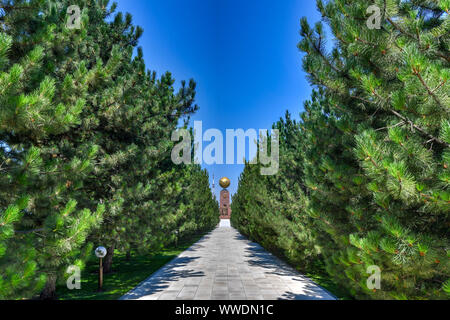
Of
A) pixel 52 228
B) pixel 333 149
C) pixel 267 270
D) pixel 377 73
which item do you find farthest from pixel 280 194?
pixel 52 228

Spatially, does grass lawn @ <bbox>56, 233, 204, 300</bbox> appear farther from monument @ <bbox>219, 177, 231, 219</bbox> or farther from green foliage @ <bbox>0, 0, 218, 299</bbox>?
monument @ <bbox>219, 177, 231, 219</bbox>

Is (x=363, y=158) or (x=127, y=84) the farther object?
(x=127, y=84)

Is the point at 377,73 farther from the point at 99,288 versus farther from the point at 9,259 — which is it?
the point at 99,288

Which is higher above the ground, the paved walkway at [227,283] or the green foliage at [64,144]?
the green foliage at [64,144]

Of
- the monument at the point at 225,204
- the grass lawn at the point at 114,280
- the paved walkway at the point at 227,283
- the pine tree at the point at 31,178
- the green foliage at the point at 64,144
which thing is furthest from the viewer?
the monument at the point at 225,204

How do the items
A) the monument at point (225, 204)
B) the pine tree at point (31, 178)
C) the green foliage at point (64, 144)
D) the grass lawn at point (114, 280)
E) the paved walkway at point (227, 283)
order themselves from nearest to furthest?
the pine tree at point (31, 178), the green foliage at point (64, 144), the paved walkway at point (227, 283), the grass lawn at point (114, 280), the monument at point (225, 204)

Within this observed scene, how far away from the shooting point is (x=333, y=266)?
196 inches

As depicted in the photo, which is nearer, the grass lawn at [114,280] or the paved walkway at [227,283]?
the paved walkway at [227,283]

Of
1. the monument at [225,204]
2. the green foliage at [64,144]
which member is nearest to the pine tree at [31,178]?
the green foliage at [64,144]

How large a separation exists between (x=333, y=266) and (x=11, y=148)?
5714 millimetres

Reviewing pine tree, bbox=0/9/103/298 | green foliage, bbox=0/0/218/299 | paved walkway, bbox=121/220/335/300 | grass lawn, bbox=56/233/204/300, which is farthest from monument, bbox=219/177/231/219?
pine tree, bbox=0/9/103/298

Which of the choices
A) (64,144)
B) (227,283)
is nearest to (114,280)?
(227,283)

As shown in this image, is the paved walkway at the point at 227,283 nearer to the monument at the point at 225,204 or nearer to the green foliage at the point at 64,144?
the green foliage at the point at 64,144

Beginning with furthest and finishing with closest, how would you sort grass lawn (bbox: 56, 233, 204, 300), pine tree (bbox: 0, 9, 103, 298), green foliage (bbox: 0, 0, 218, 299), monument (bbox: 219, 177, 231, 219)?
1. monument (bbox: 219, 177, 231, 219)
2. grass lawn (bbox: 56, 233, 204, 300)
3. green foliage (bbox: 0, 0, 218, 299)
4. pine tree (bbox: 0, 9, 103, 298)
